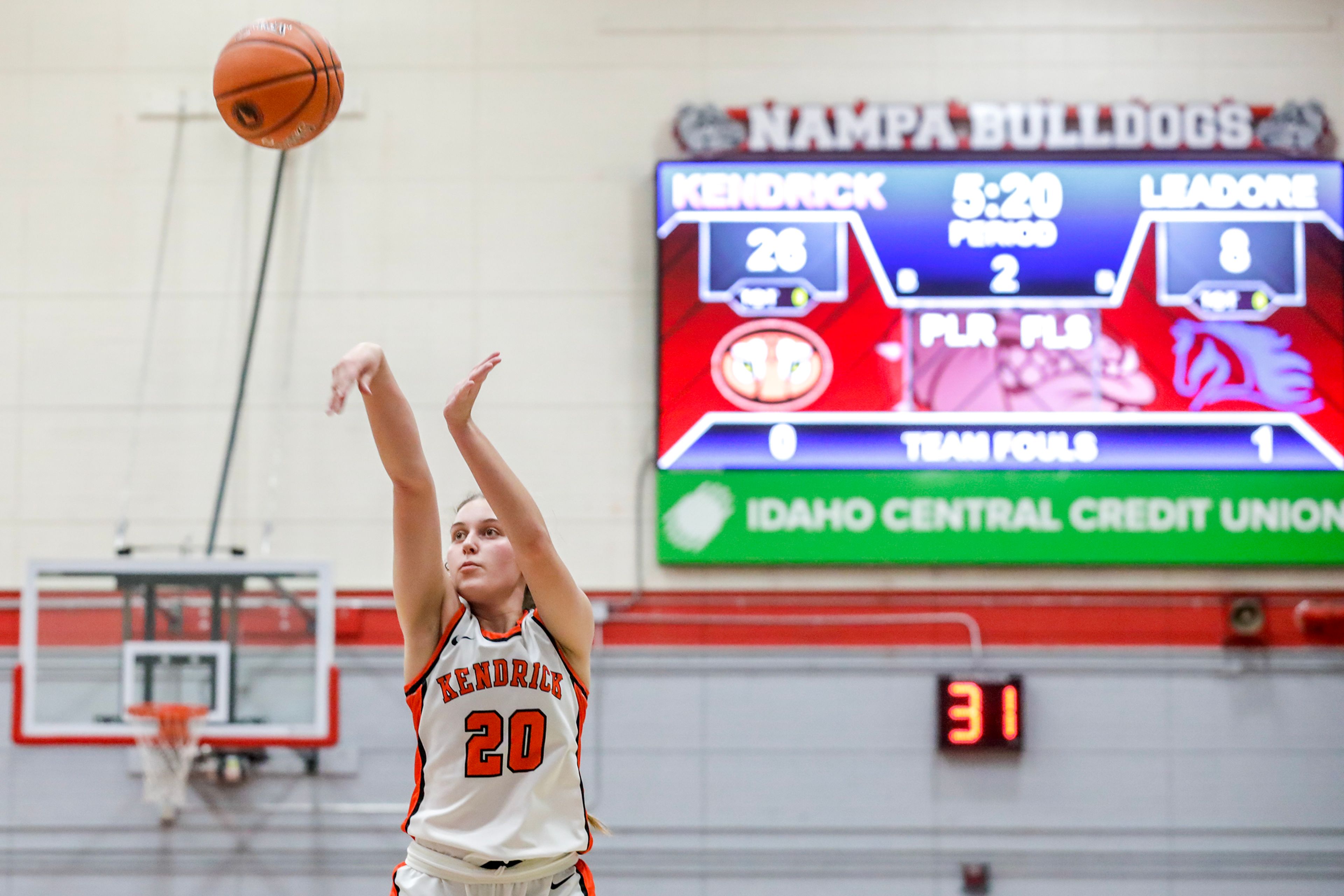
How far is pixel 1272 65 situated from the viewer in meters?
6.13

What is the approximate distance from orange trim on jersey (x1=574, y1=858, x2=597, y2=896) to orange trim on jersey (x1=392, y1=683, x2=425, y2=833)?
14.9 inches

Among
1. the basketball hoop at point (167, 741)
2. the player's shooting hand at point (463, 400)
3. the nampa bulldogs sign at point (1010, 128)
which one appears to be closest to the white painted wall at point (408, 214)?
the nampa bulldogs sign at point (1010, 128)

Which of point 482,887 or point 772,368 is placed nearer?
point 482,887

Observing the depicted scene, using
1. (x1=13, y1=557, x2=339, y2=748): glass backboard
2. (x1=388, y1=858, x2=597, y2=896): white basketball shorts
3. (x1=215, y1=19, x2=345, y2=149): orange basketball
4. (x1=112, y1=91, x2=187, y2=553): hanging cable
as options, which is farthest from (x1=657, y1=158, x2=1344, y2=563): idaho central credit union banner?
(x1=388, y1=858, x2=597, y2=896): white basketball shorts

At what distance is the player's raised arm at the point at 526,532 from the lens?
227cm

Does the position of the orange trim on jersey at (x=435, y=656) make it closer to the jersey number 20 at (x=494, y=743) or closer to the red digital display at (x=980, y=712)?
the jersey number 20 at (x=494, y=743)

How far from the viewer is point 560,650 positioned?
2.64m

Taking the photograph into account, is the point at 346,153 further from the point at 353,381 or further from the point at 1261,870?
the point at 1261,870

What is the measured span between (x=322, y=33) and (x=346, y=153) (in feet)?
2.09

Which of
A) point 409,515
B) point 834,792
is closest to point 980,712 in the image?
point 834,792

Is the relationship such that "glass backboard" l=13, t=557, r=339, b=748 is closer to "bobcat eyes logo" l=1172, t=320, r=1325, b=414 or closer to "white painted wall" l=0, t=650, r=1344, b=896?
"white painted wall" l=0, t=650, r=1344, b=896

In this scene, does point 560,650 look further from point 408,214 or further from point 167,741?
point 408,214

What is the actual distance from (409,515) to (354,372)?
0.42 m

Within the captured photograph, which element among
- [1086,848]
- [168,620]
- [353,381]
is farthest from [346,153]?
[1086,848]
